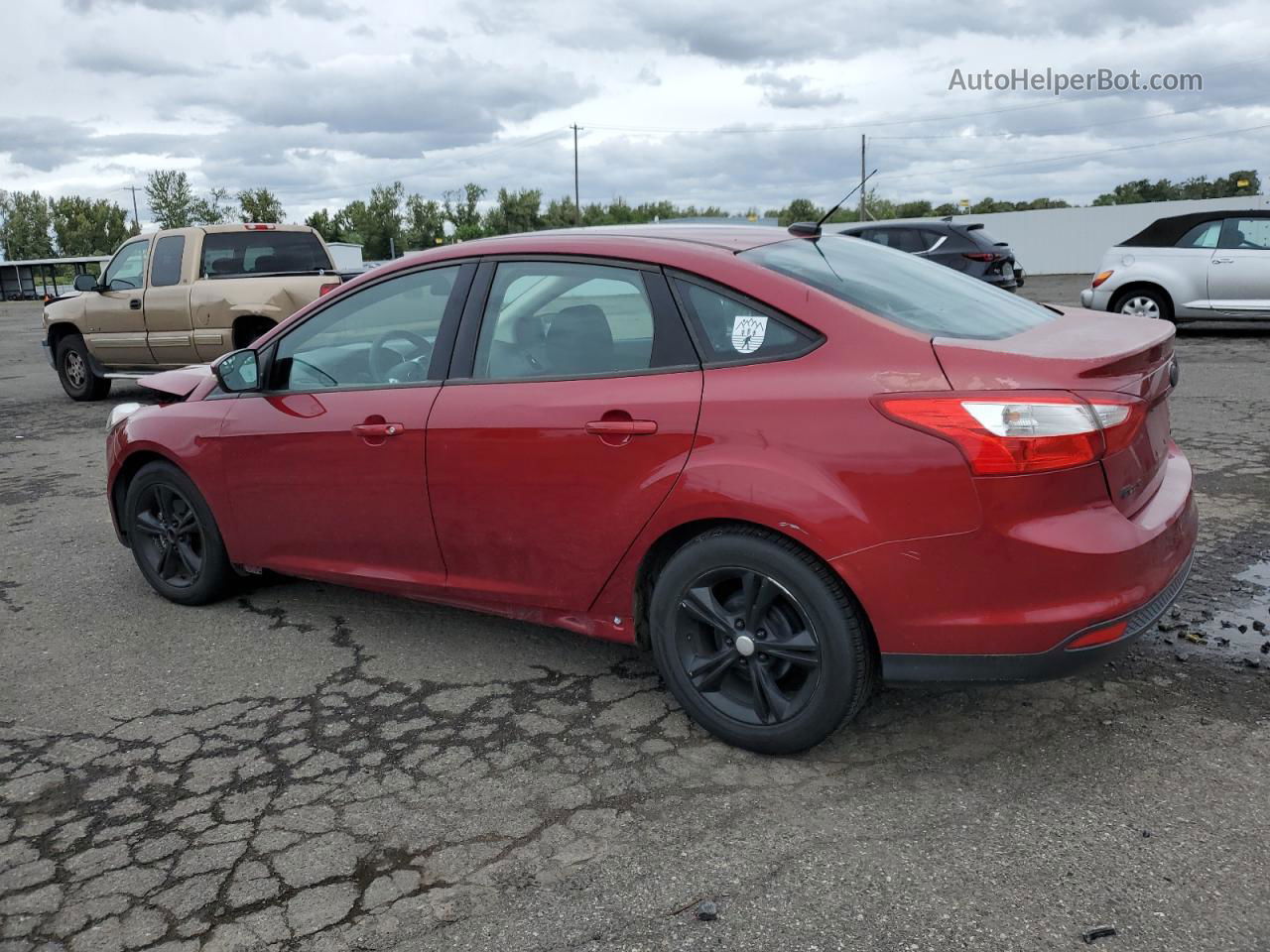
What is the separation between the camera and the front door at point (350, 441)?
154 inches

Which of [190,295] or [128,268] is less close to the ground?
[128,268]

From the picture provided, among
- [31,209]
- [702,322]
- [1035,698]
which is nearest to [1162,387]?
[1035,698]

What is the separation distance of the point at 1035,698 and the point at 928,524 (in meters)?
1.10

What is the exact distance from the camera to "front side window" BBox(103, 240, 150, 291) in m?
11.9

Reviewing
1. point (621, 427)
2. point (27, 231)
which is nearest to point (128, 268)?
A: point (621, 427)

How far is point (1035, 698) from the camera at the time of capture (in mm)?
3592

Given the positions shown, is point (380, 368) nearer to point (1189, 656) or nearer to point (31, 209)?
point (1189, 656)

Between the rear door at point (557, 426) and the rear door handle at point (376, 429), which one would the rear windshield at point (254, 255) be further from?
the rear door at point (557, 426)

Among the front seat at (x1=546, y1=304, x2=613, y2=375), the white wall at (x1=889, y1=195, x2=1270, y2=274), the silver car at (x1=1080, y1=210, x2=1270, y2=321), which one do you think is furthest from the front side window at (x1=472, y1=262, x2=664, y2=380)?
the white wall at (x1=889, y1=195, x2=1270, y2=274)

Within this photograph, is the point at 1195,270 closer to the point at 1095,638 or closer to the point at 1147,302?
the point at 1147,302

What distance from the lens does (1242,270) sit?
12.6 meters

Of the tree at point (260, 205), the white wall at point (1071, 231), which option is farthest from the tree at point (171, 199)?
the white wall at point (1071, 231)

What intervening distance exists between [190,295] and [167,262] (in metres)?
0.66

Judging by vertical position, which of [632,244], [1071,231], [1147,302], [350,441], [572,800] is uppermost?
[1071,231]
